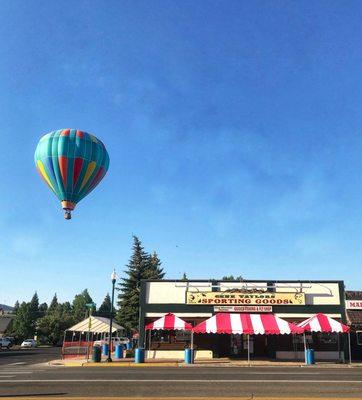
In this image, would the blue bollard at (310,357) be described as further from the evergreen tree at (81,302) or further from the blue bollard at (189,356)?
the evergreen tree at (81,302)

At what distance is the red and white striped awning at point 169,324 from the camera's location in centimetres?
3189

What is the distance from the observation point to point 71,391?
1459cm

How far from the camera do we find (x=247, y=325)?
101 ft

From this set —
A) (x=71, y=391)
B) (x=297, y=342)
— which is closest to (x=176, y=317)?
(x=297, y=342)

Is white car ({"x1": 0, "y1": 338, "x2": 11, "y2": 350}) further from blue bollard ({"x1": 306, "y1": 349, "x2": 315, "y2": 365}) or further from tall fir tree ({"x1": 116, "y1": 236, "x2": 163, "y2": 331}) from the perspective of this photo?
blue bollard ({"x1": 306, "y1": 349, "x2": 315, "y2": 365})

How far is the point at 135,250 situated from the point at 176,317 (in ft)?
106

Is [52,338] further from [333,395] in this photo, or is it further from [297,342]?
[333,395]

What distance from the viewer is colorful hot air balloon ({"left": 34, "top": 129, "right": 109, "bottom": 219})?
31.4m

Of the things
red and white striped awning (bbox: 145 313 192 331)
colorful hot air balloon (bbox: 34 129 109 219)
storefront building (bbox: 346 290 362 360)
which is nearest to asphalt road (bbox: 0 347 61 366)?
red and white striped awning (bbox: 145 313 192 331)

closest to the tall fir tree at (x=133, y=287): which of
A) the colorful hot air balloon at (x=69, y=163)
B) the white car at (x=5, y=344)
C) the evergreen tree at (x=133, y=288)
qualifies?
the evergreen tree at (x=133, y=288)

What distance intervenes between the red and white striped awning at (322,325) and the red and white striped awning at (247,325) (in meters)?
0.78

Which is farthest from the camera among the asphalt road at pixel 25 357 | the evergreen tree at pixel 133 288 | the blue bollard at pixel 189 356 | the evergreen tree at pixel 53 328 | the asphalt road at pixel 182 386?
the evergreen tree at pixel 53 328

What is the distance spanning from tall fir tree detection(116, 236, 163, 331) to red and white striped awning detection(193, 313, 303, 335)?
28647mm

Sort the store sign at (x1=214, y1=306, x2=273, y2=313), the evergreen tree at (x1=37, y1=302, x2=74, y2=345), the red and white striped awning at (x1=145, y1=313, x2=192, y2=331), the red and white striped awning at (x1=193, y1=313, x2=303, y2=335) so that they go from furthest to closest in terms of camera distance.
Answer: the evergreen tree at (x1=37, y1=302, x2=74, y2=345) → the store sign at (x1=214, y1=306, x2=273, y2=313) → the red and white striped awning at (x1=145, y1=313, x2=192, y2=331) → the red and white striped awning at (x1=193, y1=313, x2=303, y2=335)
